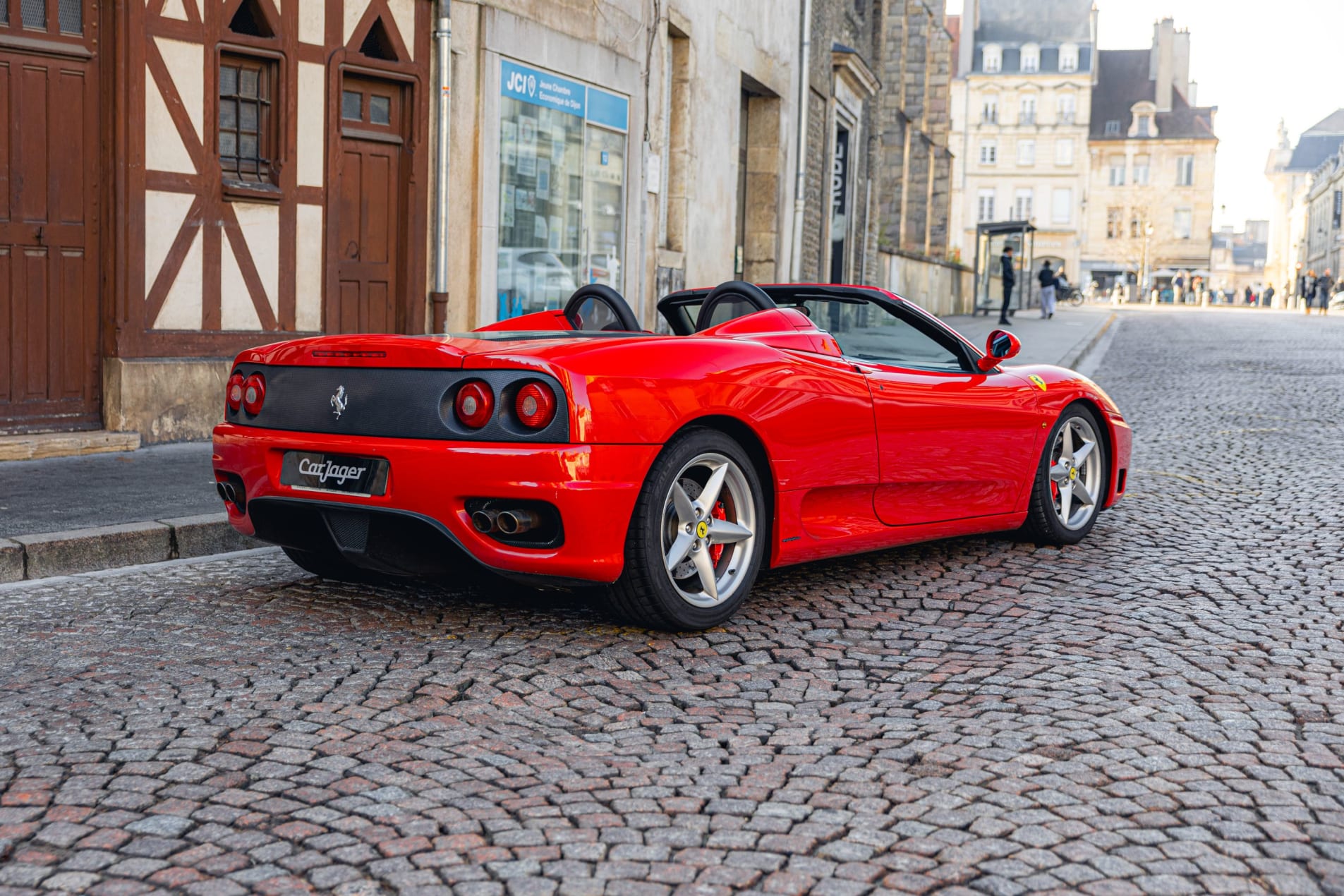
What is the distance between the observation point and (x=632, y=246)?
49.3 feet

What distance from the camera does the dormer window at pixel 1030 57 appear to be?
305 ft

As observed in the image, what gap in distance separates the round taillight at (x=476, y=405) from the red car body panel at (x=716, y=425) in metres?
0.06

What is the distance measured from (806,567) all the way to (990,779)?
2.66 meters

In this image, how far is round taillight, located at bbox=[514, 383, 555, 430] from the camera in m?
4.30

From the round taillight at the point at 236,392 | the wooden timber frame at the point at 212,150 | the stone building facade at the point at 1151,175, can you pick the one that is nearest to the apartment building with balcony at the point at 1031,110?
the stone building facade at the point at 1151,175

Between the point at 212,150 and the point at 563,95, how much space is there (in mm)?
4247

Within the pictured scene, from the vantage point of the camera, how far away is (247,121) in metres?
10.0

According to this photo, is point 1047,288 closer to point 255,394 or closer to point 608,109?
point 608,109

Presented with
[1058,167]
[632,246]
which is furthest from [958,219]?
[632,246]

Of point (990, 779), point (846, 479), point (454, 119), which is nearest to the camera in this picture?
point (990, 779)

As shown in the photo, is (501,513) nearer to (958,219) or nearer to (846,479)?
(846,479)

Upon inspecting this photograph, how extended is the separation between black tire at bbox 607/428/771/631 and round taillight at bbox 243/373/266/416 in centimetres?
141

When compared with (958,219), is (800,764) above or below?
below

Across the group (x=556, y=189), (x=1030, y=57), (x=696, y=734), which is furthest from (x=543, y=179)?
(x=1030, y=57)
